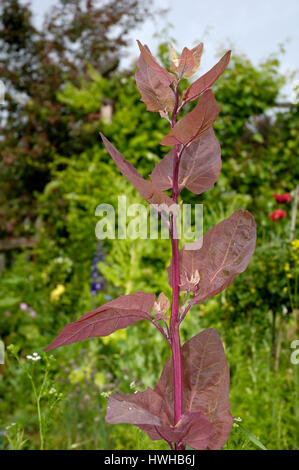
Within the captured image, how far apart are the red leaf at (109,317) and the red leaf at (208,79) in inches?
9.4

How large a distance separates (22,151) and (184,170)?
4.42 meters

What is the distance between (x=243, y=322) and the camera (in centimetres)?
262

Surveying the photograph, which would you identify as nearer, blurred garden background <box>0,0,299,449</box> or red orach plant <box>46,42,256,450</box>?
red orach plant <box>46,42,256,450</box>

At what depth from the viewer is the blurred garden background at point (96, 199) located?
8.34 ft

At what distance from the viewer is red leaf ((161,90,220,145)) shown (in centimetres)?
49

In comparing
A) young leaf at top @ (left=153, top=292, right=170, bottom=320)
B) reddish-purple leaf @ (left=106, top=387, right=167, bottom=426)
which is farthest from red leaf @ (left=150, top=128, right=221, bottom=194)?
reddish-purple leaf @ (left=106, top=387, right=167, bottom=426)

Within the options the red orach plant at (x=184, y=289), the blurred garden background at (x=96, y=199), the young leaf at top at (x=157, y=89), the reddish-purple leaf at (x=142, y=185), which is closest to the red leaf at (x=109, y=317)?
the red orach plant at (x=184, y=289)

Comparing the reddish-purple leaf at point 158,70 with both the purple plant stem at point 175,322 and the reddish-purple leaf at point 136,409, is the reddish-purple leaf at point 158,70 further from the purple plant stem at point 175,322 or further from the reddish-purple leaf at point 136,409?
the reddish-purple leaf at point 136,409

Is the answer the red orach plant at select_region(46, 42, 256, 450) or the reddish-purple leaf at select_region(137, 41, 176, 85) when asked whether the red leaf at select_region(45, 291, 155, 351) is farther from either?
the reddish-purple leaf at select_region(137, 41, 176, 85)

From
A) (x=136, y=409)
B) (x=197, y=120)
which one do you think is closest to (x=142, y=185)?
(x=197, y=120)

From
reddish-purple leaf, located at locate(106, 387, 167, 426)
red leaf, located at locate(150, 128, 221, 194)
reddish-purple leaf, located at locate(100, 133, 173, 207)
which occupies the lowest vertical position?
reddish-purple leaf, located at locate(106, 387, 167, 426)

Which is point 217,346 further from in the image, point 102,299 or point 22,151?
point 22,151

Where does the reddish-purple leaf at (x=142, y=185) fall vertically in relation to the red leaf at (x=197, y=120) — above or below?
below

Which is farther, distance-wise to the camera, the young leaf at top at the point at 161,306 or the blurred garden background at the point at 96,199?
the blurred garden background at the point at 96,199
